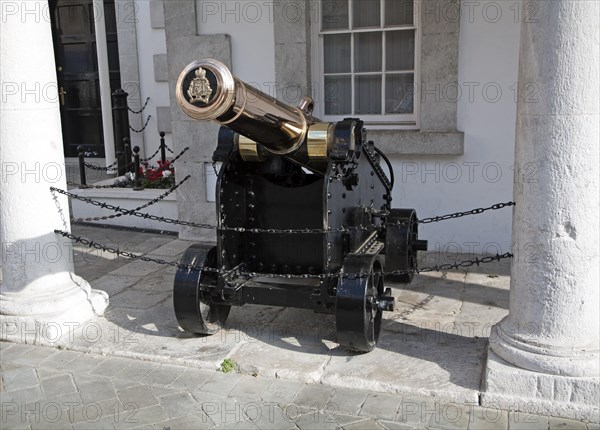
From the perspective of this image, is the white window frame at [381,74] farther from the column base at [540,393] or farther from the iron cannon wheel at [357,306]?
the column base at [540,393]

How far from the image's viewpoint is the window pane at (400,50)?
6.81 m

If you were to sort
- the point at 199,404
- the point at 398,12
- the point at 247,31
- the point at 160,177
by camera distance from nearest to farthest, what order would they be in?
the point at 199,404 < the point at 398,12 < the point at 247,31 < the point at 160,177

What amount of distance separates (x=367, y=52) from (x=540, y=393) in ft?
14.4

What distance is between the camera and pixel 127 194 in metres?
8.20

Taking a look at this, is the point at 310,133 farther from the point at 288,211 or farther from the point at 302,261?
the point at 302,261

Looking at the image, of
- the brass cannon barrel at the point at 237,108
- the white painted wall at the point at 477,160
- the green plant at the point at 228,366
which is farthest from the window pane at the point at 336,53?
the green plant at the point at 228,366

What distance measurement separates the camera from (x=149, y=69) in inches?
415

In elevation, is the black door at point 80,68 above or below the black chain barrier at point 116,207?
above

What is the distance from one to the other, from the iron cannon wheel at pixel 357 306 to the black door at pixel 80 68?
321 inches

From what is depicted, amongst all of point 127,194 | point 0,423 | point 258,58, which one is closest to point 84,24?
point 127,194

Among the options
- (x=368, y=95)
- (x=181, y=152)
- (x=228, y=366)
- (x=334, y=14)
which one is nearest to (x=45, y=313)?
(x=228, y=366)

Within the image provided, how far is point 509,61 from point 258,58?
2.57 metres

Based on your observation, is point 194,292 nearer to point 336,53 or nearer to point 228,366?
point 228,366

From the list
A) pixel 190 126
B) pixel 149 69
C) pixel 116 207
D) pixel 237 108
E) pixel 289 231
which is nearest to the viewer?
pixel 237 108
